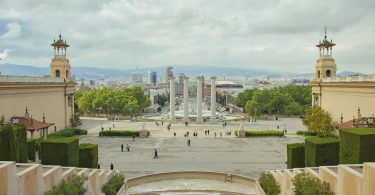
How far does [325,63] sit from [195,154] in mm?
33903

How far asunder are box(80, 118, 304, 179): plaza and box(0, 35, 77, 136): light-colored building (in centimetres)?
672

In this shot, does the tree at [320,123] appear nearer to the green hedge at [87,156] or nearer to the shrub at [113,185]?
the green hedge at [87,156]

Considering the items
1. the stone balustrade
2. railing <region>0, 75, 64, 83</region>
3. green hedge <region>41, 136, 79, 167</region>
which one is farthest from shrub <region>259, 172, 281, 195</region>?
railing <region>0, 75, 64, 83</region>

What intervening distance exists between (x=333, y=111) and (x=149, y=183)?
38.6 meters

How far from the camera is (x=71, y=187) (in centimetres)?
1845

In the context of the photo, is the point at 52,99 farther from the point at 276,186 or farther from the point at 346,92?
the point at 276,186

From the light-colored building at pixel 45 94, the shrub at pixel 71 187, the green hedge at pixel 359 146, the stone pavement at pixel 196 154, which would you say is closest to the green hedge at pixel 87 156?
the stone pavement at pixel 196 154

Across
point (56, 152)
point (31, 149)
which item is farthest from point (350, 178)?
point (31, 149)

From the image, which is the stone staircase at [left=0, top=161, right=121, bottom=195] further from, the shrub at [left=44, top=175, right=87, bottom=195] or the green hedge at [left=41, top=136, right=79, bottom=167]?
the green hedge at [left=41, top=136, right=79, bottom=167]

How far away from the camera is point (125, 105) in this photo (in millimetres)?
92688

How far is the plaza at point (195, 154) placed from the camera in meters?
35.5

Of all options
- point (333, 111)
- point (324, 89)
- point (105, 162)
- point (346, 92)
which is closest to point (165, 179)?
point (105, 162)

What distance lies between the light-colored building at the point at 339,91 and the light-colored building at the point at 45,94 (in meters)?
38.0

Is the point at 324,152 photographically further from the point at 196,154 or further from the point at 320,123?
the point at 320,123
